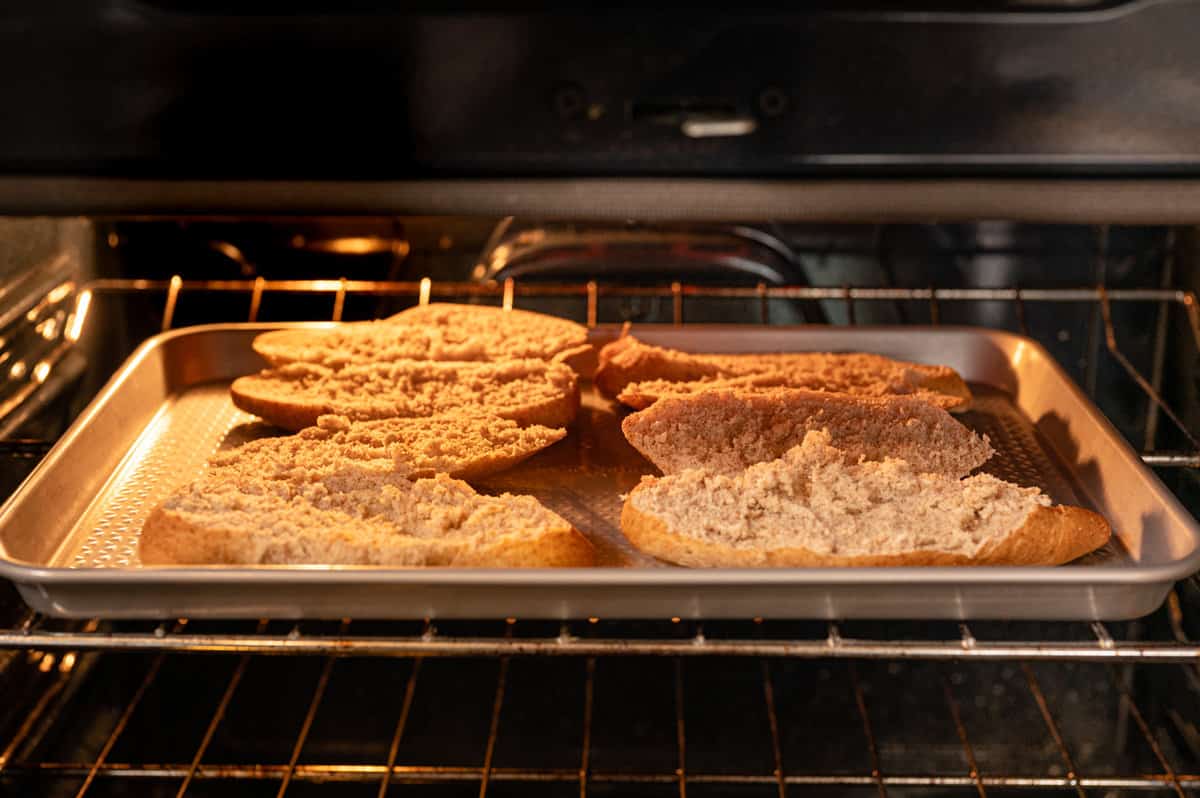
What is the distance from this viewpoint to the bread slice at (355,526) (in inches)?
37.2

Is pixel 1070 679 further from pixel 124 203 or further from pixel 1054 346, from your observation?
pixel 124 203

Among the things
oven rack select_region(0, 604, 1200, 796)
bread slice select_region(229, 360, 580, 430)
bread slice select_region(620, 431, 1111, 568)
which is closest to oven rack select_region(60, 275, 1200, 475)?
bread slice select_region(229, 360, 580, 430)

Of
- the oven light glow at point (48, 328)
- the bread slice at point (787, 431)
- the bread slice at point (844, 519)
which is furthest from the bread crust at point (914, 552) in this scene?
the oven light glow at point (48, 328)

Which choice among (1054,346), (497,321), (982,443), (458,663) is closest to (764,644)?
(982,443)

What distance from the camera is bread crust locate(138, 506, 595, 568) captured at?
94 centimetres

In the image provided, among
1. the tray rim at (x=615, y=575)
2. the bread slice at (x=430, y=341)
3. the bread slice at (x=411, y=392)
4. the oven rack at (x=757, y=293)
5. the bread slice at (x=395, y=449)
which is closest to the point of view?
the tray rim at (x=615, y=575)

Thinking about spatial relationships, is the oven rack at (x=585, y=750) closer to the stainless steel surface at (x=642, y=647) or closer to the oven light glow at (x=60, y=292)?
the stainless steel surface at (x=642, y=647)

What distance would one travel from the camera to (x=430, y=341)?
1.37 m

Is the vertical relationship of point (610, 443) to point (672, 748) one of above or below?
above

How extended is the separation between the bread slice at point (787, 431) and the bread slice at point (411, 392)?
4.3 inches

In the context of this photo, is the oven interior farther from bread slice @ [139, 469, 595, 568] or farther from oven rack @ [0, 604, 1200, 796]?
bread slice @ [139, 469, 595, 568]

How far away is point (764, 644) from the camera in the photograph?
2.95 feet

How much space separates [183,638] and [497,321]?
620 mm

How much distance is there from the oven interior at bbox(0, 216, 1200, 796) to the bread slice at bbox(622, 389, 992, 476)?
11.9 inches
